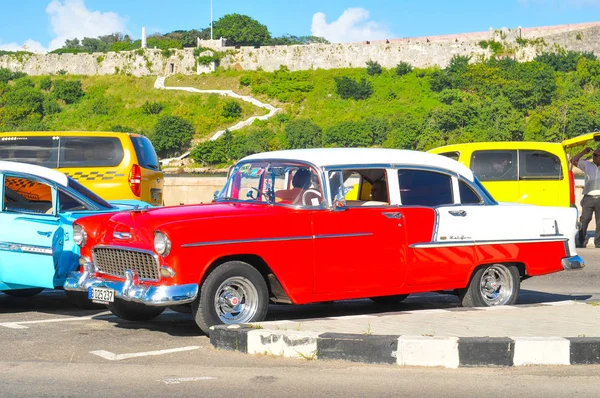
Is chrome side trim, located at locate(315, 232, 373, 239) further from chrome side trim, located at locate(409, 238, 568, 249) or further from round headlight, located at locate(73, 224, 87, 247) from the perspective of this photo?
round headlight, located at locate(73, 224, 87, 247)

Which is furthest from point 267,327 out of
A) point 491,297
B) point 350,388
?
point 491,297

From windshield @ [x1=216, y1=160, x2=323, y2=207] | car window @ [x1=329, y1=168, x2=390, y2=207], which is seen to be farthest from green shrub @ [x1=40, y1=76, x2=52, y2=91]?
car window @ [x1=329, y1=168, x2=390, y2=207]

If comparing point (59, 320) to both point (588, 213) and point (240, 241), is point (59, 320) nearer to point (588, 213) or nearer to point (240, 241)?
point (240, 241)

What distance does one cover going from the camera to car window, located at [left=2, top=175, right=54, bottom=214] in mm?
9883

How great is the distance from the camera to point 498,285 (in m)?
9.73

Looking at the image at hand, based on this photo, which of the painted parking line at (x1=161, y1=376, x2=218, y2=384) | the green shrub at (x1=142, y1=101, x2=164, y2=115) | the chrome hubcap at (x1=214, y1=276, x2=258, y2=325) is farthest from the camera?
the green shrub at (x1=142, y1=101, x2=164, y2=115)

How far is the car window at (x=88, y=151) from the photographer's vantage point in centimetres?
1628

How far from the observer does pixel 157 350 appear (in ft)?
25.2

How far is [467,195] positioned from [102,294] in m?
3.57

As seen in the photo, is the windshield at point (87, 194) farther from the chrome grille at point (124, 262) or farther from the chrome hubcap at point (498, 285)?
the chrome hubcap at point (498, 285)

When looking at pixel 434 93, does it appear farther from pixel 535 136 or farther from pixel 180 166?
pixel 180 166

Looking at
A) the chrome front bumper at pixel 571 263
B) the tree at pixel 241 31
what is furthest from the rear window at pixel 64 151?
the tree at pixel 241 31

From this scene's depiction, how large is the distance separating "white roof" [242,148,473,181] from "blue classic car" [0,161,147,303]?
1.92m

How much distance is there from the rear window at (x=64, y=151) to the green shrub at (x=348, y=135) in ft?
287
